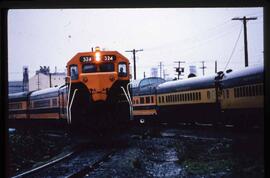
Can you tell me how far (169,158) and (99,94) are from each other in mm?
1881

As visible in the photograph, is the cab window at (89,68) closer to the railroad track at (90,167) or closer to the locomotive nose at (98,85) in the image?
the locomotive nose at (98,85)

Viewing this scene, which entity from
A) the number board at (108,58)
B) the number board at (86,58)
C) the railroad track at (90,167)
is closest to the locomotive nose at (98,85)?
the number board at (108,58)

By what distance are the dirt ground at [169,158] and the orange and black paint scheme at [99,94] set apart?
2.19ft

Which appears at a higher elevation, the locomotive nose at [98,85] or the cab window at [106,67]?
the cab window at [106,67]

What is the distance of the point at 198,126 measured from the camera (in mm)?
8773

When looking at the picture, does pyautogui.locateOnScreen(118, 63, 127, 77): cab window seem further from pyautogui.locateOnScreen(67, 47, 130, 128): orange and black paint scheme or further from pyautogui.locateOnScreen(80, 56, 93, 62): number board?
pyautogui.locateOnScreen(80, 56, 93, 62): number board

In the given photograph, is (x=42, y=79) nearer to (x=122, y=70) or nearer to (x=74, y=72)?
(x=74, y=72)

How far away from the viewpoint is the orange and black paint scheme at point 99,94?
6039 mm

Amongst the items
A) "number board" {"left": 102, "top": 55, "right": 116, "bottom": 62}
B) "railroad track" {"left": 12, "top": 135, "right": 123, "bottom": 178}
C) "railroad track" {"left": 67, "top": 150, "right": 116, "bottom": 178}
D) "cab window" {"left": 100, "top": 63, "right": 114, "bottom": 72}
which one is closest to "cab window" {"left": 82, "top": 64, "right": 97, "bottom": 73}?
"cab window" {"left": 100, "top": 63, "right": 114, "bottom": 72}

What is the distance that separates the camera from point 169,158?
16.1ft

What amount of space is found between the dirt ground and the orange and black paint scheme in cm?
67
